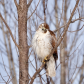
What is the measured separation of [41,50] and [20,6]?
99 cm

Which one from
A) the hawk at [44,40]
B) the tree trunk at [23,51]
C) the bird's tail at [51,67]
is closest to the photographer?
the tree trunk at [23,51]

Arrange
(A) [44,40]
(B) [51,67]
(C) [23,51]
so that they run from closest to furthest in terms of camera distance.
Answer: (C) [23,51]
(A) [44,40]
(B) [51,67]

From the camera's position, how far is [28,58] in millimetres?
2779

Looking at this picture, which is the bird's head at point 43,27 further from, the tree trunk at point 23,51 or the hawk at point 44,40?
the tree trunk at point 23,51

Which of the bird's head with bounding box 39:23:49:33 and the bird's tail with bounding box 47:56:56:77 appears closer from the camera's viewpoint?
the bird's head with bounding box 39:23:49:33

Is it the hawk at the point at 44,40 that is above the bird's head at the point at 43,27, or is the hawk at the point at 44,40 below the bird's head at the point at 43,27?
below

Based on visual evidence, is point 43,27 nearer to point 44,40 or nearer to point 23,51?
point 44,40

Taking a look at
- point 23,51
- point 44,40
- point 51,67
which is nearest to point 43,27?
point 44,40

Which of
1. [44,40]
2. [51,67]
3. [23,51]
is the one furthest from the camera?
[51,67]

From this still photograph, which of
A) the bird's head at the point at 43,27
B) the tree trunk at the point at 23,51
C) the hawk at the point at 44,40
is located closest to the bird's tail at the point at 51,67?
the hawk at the point at 44,40

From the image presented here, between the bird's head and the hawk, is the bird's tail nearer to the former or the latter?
the hawk

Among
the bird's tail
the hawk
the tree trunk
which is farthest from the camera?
the bird's tail

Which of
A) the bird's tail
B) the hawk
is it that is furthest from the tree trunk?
the bird's tail

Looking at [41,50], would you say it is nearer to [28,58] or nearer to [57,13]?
[28,58]
